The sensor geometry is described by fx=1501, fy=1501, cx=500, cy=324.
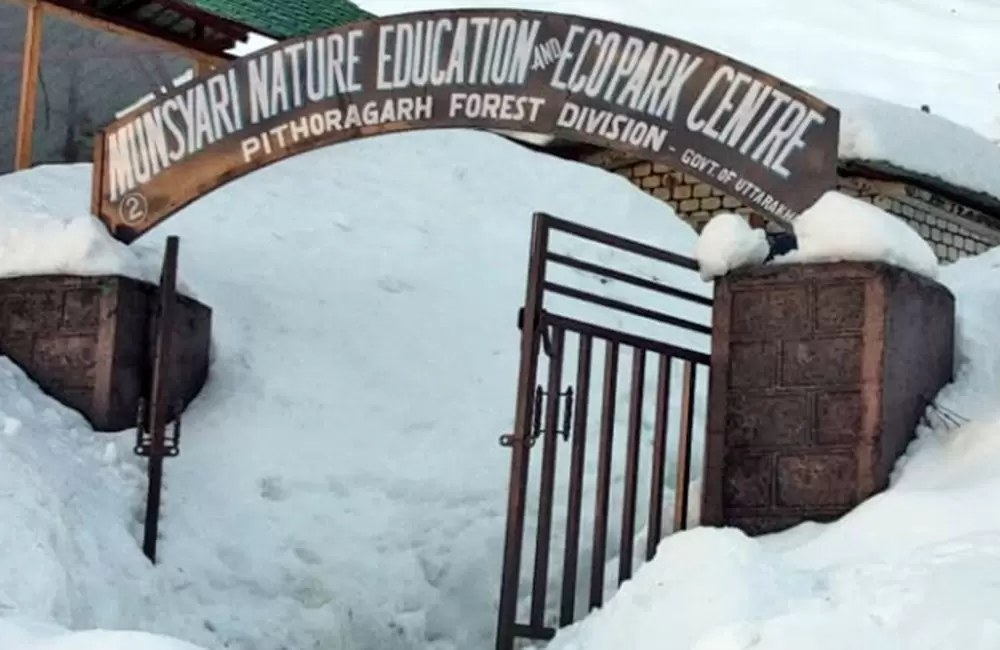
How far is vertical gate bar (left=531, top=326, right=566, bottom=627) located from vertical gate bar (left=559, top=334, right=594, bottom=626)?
0.08m

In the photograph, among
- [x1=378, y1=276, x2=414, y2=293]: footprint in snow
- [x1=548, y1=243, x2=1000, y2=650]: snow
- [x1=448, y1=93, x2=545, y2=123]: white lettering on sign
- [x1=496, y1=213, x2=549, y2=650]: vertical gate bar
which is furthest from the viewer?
[x1=378, y1=276, x2=414, y2=293]: footprint in snow

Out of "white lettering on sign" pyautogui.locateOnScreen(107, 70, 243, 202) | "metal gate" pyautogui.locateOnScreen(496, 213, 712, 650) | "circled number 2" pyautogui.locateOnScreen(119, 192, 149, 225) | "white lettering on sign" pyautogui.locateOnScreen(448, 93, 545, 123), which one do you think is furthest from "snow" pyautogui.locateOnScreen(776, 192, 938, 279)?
"circled number 2" pyautogui.locateOnScreen(119, 192, 149, 225)

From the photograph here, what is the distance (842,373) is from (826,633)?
195cm

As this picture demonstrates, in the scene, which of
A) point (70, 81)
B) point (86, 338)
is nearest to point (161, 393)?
point (86, 338)

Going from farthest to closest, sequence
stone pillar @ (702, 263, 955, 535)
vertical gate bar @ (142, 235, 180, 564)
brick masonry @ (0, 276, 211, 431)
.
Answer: brick masonry @ (0, 276, 211, 431) < vertical gate bar @ (142, 235, 180, 564) < stone pillar @ (702, 263, 955, 535)

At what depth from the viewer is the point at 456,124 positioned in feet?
23.8

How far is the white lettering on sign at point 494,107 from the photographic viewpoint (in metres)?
7.12

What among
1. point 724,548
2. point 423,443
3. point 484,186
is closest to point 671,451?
point 423,443

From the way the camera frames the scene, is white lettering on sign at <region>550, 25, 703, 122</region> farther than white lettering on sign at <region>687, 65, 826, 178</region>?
Yes

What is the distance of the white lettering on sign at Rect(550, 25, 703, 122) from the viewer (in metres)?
6.84

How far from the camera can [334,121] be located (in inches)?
293

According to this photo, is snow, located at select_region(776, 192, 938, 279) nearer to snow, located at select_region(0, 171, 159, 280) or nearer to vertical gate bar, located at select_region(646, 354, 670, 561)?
vertical gate bar, located at select_region(646, 354, 670, 561)

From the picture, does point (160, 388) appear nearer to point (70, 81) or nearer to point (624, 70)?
point (624, 70)

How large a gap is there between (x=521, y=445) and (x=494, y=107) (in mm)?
1943
